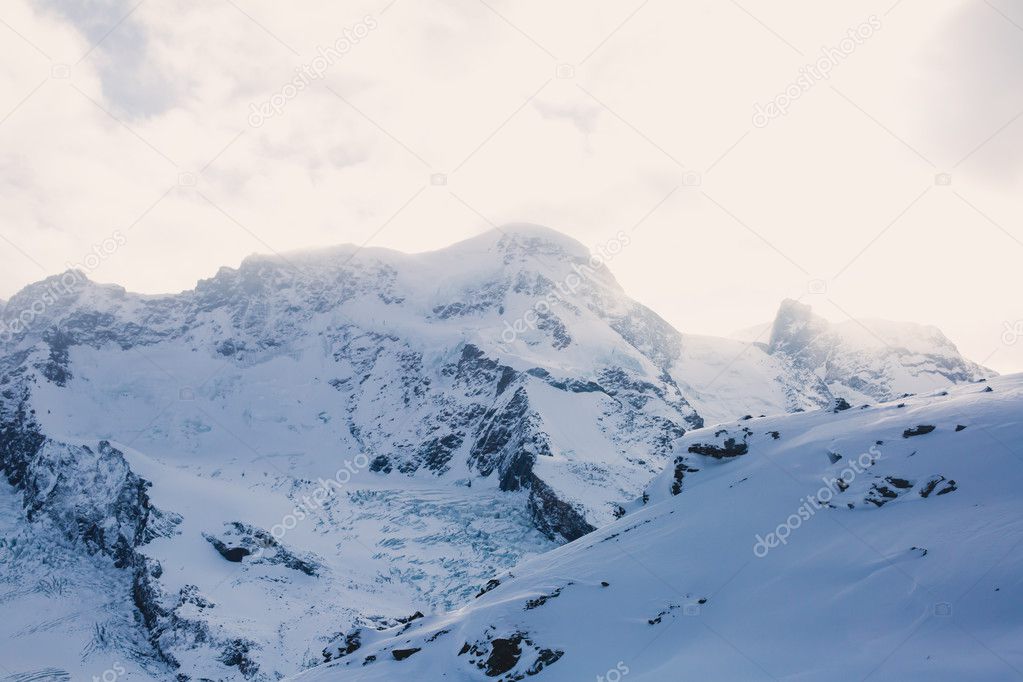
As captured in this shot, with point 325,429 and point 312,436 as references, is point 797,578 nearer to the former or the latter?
point 312,436

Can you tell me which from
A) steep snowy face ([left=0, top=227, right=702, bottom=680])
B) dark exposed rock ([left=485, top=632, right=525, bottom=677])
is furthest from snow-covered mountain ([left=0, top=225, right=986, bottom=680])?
dark exposed rock ([left=485, top=632, right=525, bottom=677])

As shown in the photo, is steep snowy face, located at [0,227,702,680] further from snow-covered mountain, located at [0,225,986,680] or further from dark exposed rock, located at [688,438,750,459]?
dark exposed rock, located at [688,438,750,459]

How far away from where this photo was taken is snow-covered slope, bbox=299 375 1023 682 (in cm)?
1742

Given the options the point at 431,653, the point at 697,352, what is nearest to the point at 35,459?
the point at 431,653

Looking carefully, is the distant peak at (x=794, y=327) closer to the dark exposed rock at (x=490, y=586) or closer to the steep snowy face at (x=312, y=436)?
the steep snowy face at (x=312, y=436)

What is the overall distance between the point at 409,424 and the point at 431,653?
91.3 m

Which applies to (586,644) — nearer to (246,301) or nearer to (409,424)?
(409,424)

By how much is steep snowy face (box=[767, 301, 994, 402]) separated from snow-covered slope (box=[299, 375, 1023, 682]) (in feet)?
445

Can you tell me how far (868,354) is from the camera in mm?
175250

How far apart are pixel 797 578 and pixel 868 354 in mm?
173134

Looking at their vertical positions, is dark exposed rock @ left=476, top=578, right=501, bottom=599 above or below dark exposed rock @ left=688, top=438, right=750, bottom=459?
below

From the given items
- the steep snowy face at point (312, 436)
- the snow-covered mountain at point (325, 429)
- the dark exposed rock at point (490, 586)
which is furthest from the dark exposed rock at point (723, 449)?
the steep snowy face at point (312, 436)

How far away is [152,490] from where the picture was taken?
79.0 metres

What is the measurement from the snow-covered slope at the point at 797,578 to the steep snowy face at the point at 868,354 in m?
136
